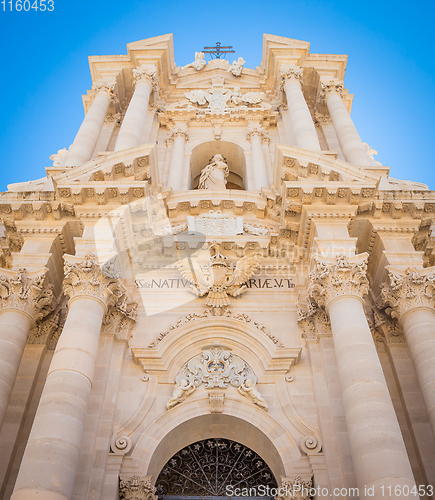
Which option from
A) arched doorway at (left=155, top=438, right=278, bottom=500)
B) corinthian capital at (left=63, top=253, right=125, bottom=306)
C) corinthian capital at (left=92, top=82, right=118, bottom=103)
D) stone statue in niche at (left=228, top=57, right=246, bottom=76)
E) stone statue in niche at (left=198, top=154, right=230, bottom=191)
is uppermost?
stone statue in niche at (left=228, top=57, right=246, bottom=76)

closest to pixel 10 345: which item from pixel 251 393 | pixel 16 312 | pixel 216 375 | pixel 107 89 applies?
pixel 16 312

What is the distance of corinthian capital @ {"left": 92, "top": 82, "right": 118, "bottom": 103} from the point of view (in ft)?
71.5

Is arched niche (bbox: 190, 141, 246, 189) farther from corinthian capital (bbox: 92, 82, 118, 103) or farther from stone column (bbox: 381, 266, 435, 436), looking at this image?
stone column (bbox: 381, 266, 435, 436)

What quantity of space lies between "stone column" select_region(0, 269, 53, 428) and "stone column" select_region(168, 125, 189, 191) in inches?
256

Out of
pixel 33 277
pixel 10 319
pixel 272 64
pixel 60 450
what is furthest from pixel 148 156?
pixel 272 64

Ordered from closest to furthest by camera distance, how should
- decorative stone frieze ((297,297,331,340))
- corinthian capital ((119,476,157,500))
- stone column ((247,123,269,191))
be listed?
1. corinthian capital ((119,476,157,500))
2. decorative stone frieze ((297,297,331,340))
3. stone column ((247,123,269,191))

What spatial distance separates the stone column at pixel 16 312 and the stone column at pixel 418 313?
8.27 m

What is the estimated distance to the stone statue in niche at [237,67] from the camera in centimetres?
2475

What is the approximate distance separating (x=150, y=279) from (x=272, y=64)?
13.6 meters

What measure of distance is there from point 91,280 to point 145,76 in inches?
517

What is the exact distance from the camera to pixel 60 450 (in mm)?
8891

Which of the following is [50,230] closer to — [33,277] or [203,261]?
[33,277]

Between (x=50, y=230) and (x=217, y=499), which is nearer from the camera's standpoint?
(x=217, y=499)

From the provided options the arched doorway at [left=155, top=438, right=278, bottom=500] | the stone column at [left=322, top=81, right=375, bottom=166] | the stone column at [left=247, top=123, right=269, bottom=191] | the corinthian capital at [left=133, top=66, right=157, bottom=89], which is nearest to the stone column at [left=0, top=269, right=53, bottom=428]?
the arched doorway at [left=155, top=438, right=278, bottom=500]
